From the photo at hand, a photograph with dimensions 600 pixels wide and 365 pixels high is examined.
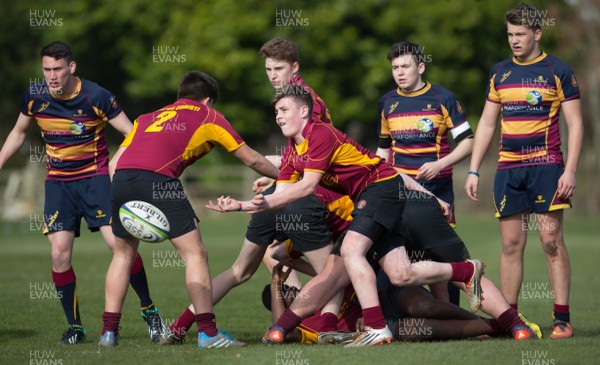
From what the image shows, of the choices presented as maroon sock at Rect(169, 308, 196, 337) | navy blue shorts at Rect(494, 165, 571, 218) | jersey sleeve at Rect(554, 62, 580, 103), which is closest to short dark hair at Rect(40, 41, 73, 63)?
maroon sock at Rect(169, 308, 196, 337)

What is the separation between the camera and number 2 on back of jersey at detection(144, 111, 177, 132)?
7.49 meters

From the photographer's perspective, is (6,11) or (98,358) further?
(6,11)

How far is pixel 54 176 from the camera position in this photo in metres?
8.81

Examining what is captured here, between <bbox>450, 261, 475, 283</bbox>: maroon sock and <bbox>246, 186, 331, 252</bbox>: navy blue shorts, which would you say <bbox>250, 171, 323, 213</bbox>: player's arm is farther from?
<bbox>450, 261, 475, 283</bbox>: maroon sock

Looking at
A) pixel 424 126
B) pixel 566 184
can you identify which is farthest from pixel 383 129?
pixel 566 184

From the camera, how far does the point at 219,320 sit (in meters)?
9.80

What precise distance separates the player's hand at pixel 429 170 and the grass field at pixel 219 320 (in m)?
1.75

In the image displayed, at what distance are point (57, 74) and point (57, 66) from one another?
72mm

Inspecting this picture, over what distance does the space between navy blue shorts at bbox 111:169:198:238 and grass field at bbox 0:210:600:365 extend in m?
0.98

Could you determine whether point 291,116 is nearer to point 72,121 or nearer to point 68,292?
point 72,121

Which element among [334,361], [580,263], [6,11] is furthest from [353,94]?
[334,361]

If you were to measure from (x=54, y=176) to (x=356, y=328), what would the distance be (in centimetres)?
313

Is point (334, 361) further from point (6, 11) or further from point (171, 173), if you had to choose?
point (6, 11)

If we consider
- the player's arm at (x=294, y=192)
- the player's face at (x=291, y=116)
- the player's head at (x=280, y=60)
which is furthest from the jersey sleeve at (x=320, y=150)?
the player's head at (x=280, y=60)
